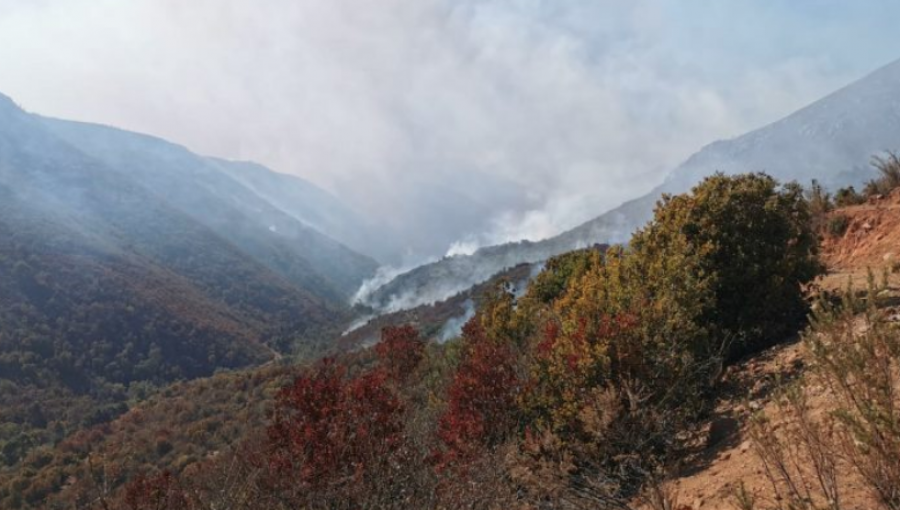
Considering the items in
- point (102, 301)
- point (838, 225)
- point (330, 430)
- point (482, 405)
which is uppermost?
point (838, 225)

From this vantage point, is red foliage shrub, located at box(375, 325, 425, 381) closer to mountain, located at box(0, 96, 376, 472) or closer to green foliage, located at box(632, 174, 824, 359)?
green foliage, located at box(632, 174, 824, 359)

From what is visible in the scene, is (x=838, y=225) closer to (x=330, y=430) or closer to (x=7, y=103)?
(x=330, y=430)

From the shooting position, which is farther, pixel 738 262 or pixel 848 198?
pixel 848 198

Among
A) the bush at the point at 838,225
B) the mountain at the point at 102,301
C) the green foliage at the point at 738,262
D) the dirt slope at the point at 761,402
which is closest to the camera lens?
the dirt slope at the point at 761,402

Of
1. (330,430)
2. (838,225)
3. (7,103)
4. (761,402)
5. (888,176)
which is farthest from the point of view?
→ (7,103)

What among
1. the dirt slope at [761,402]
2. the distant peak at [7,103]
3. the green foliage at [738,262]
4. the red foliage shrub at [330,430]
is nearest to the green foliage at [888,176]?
the dirt slope at [761,402]

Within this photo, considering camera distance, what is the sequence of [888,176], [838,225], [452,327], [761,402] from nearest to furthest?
[761,402]
[838,225]
[888,176]
[452,327]

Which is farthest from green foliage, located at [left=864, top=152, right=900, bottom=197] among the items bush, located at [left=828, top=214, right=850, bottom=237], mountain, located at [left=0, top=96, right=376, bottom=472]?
mountain, located at [left=0, top=96, right=376, bottom=472]

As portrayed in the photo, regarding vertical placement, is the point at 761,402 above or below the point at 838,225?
below

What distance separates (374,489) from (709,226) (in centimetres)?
859

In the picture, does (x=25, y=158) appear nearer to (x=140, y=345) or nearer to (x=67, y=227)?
(x=67, y=227)

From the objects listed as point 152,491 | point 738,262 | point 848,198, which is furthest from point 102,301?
point 738,262

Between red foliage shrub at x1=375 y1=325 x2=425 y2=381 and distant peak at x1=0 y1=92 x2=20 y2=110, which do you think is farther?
distant peak at x1=0 y1=92 x2=20 y2=110

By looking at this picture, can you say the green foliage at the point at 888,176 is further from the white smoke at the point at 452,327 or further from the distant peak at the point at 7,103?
the distant peak at the point at 7,103
